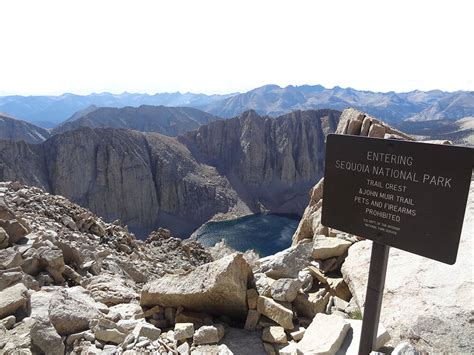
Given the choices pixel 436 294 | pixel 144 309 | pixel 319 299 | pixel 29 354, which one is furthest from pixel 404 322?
pixel 29 354

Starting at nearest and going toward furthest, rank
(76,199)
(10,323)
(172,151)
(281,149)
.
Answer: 1. (10,323)
2. (76,199)
3. (172,151)
4. (281,149)

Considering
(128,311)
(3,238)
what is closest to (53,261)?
(3,238)

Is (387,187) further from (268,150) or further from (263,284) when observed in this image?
(268,150)

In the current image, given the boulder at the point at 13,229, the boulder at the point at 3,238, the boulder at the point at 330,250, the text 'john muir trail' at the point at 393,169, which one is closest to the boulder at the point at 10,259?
the boulder at the point at 3,238

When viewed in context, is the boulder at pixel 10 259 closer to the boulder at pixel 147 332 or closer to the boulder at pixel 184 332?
the boulder at pixel 147 332

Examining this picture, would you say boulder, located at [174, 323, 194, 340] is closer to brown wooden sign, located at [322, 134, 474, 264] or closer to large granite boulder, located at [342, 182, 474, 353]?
large granite boulder, located at [342, 182, 474, 353]

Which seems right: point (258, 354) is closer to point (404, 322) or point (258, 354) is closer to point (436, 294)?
point (404, 322)

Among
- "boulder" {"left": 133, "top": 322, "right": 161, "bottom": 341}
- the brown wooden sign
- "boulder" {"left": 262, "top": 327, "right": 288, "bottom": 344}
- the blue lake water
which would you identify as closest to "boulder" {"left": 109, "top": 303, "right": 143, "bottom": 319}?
"boulder" {"left": 133, "top": 322, "right": 161, "bottom": 341}
